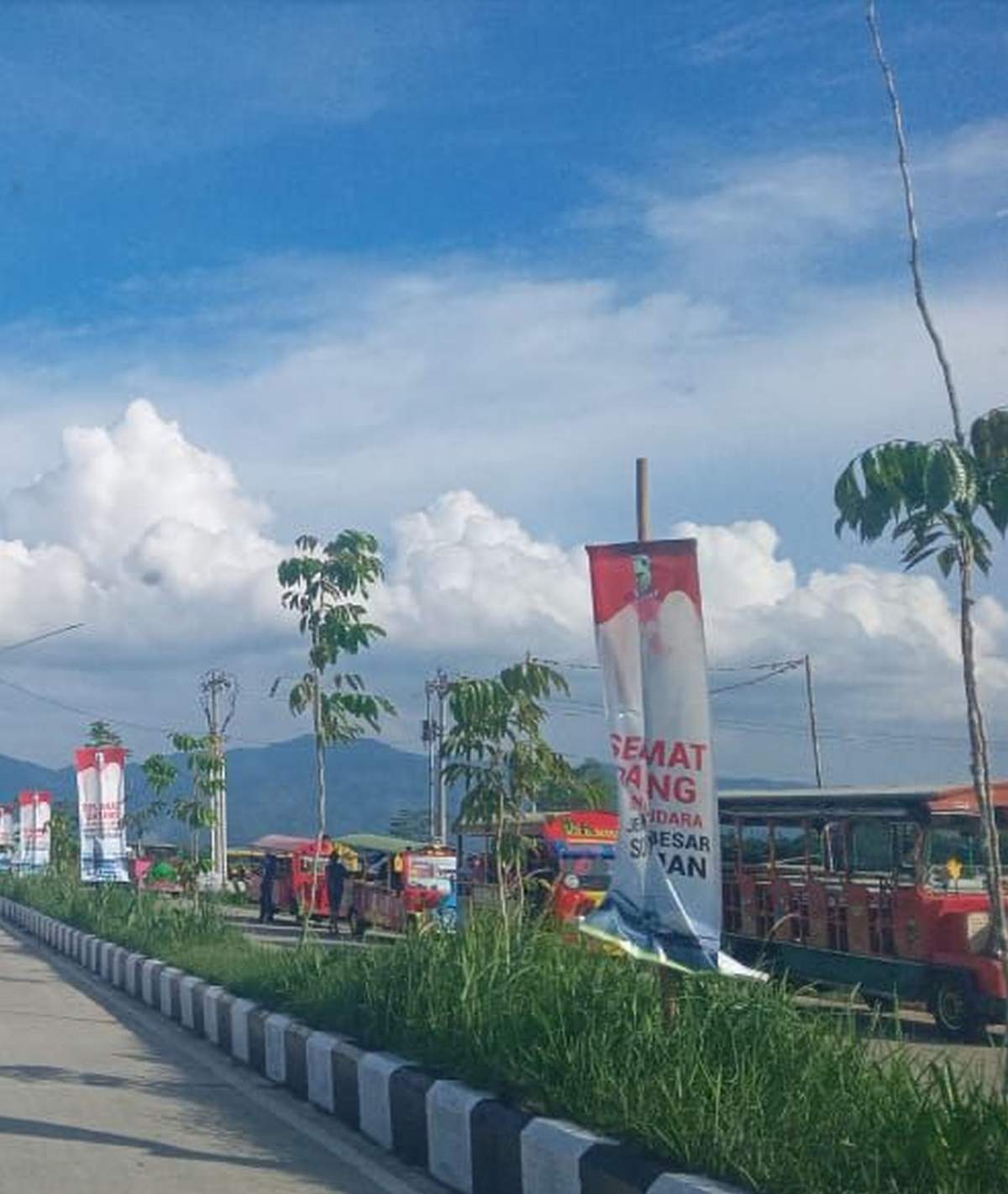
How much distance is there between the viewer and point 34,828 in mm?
43938

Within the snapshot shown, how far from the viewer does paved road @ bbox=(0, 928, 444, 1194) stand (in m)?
8.82

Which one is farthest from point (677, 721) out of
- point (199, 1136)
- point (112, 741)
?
point (112, 741)

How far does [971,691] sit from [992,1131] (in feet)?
5.40

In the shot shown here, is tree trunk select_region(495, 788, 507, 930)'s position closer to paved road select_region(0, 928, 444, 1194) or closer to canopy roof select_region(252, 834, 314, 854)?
paved road select_region(0, 928, 444, 1194)

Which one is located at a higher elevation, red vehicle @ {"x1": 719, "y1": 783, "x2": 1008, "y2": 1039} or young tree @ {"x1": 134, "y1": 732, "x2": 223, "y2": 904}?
young tree @ {"x1": 134, "y1": 732, "x2": 223, "y2": 904}

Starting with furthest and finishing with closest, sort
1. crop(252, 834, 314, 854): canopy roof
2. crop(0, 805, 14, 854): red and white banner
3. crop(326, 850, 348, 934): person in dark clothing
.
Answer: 1. crop(0, 805, 14, 854): red and white banner
2. crop(252, 834, 314, 854): canopy roof
3. crop(326, 850, 348, 934): person in dark clothing

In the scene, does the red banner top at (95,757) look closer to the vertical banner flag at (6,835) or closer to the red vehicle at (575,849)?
the red vehicle at (575,849)

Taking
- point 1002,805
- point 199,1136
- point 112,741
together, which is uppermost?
point 112,741

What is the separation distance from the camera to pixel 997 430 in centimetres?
648

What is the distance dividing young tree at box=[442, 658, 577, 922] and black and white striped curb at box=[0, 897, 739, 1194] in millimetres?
2168

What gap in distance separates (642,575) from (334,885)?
2826cm

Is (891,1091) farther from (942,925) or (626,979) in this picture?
(942,925)

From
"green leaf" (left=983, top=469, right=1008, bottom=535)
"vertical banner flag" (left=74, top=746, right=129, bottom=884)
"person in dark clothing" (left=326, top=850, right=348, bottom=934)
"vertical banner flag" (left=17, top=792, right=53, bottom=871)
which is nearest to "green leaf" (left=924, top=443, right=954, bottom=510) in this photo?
"green leaf" (left=983, top=469, right=1008, bottom=535)

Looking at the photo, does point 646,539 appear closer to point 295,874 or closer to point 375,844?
point 295,874
